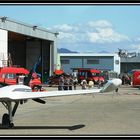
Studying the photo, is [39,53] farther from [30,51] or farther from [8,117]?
[8,117]

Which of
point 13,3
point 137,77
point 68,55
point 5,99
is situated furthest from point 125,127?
point 68,55

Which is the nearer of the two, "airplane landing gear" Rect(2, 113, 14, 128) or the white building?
"airplane landing gear" Rect(2, 113, 14, 128)

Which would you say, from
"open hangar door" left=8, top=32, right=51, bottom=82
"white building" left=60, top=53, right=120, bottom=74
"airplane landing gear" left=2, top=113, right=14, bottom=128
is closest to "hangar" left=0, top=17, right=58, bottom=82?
"open hangar door" left=8, top=32, right=51, bottom=82

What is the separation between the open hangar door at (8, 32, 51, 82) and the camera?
8606cm

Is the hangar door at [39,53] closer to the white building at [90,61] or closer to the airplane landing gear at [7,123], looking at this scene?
the white building at [90,61]

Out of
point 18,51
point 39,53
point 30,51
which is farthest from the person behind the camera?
point 18,51

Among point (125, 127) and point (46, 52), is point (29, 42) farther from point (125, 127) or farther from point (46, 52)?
point (125, 127)

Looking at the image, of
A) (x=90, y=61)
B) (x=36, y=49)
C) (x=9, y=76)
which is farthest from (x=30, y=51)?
(x=90, y=61)

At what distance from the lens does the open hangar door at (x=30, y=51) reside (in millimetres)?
86062

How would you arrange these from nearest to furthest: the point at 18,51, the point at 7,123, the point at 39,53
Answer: the point at 7,123
the point at 39,53
the point at 18,51

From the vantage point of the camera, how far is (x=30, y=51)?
287 ft

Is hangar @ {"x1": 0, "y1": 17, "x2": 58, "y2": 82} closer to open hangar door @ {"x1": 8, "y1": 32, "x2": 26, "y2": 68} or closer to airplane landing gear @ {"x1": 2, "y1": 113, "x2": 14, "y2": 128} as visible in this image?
open hangar door @ {"x1": 8, "y1": 32, "x2": 26, "y2": 68}

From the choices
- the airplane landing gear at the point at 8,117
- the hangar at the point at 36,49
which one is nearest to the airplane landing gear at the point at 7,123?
the airplane landing gear at the point at 8,117

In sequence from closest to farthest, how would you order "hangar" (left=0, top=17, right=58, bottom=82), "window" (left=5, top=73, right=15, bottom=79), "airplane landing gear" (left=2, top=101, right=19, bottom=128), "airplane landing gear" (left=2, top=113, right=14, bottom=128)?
"airplane landing gear" (left=2, top=101, right=19, bottom=128), "airplane landing gear" (left=2, top=113, right=14, bottom=128), "window" (left=5, top=73, right=15, bottom=79), "hangar" (left=0, top=17, right=58, bottom=82)
